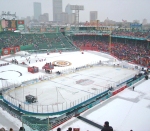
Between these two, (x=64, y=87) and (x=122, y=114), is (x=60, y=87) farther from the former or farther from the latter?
(x=122, y=114)

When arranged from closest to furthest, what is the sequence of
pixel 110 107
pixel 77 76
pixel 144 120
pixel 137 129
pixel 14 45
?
pixel 137 129
pixel 144 120
pixel 110 107
pixel 77 76
pixel 14 45

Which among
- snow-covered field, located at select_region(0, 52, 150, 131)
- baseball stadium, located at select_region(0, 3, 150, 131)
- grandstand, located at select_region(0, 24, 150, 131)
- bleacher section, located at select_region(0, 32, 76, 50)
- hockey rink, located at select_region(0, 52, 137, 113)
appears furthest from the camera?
bleacher section, located at select_region(0, 32, 76, 50)

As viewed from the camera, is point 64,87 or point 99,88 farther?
point 64,87

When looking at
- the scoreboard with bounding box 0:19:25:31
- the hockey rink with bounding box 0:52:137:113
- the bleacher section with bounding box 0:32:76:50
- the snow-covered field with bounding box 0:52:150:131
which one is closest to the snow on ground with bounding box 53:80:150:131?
the snow-covered field with bounding box 0:52:150:131

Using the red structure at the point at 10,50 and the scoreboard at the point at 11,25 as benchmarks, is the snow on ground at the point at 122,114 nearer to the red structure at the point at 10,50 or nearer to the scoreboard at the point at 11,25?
the red structure at the point at 10,50

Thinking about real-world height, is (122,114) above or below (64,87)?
below

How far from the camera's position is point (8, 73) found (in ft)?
131

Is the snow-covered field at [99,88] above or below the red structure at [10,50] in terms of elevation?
below

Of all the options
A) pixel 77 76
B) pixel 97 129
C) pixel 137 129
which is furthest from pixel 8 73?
pixel 137 129

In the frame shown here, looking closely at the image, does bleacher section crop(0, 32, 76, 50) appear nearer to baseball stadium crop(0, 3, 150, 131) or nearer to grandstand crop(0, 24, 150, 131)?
grandstand crop(0, 24, 150, 131)

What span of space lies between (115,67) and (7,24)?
166 feet

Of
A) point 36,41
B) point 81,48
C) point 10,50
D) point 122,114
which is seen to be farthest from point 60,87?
point 81,48

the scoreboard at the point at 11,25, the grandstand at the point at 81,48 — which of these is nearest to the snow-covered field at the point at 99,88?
the grandstand at the point at 81,48

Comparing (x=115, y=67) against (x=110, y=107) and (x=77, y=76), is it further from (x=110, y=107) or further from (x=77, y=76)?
(x=110, y=107)
